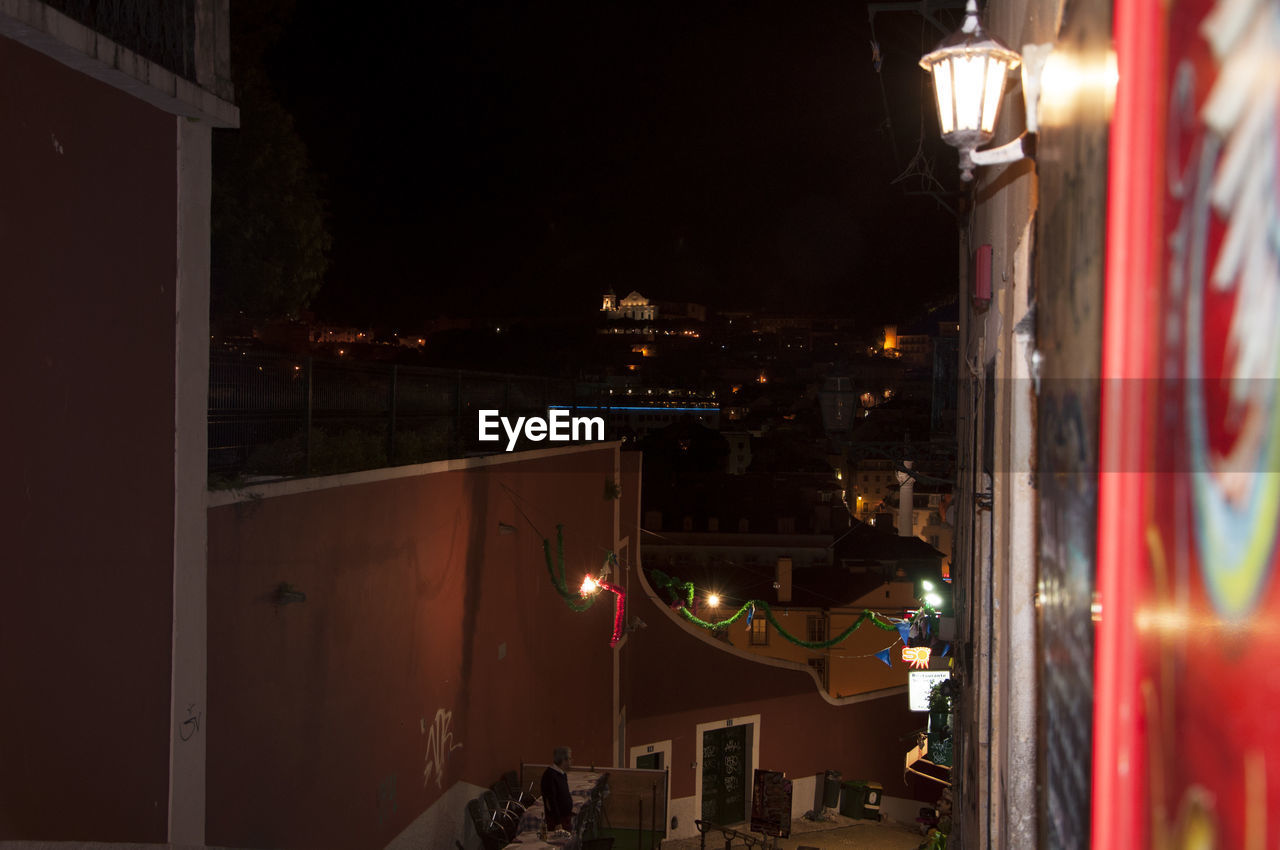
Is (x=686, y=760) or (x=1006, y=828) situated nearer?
(x=1006, y=828)

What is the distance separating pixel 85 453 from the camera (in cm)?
554

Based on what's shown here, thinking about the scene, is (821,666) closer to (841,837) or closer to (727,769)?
(727,769)

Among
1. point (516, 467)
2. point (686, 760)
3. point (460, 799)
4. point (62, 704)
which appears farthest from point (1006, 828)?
point (686, 760)

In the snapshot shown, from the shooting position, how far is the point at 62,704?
17.4 feet

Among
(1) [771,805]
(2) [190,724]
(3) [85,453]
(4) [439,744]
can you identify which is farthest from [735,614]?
(3) [85,453]

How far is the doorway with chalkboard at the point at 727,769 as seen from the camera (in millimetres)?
20516

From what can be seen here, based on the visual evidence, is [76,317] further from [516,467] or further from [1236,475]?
[516,467]

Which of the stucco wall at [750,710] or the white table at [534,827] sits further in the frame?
the stucco wall at [750,710]

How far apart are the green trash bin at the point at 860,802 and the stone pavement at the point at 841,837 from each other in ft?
0.53

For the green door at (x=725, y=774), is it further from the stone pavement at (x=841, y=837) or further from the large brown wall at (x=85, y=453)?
the large brown wall at (x=85, y=453)

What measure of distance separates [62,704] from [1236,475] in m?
5.82

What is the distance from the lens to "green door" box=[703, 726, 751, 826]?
20.6m

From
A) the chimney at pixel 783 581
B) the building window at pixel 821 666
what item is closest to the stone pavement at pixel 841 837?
the building window at pixel 821 666

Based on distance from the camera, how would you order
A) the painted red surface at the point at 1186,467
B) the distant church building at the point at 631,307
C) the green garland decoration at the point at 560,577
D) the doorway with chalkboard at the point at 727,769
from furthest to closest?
the distant church building at the point at 631,307, the doorway with chalkboard at the point at 727,769, the green garland decoration at the point at 560,577, the painted red surface at the point at 1186,467
